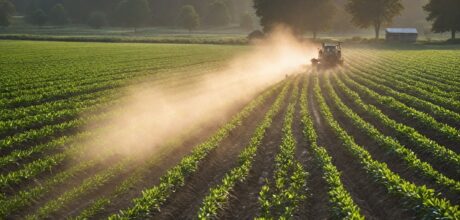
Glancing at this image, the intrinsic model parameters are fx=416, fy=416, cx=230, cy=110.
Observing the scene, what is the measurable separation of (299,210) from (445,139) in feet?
25.4

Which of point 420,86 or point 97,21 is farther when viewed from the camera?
point 97,21

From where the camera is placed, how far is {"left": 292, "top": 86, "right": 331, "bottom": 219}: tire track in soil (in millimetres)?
9619

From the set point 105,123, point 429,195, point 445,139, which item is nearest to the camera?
point 429,195

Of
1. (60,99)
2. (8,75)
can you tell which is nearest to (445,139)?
(60,99)

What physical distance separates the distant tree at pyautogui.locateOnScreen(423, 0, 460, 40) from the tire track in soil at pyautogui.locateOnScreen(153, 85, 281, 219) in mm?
81027

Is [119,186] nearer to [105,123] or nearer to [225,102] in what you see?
[105,123]

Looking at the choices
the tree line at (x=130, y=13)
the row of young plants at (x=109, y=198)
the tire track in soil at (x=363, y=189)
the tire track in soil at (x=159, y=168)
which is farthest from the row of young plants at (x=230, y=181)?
the tree line at (x=130, y=13)

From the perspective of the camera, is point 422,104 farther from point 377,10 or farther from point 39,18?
point 39,18

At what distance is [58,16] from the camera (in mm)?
166250

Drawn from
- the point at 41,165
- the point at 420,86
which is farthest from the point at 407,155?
the point at 420,86

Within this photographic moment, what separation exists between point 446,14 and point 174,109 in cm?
8040

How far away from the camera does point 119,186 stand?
11438mm

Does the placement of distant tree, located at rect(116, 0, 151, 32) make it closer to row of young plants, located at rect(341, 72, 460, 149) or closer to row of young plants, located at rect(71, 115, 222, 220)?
row of young plants, located at rect(341, 72, 460, 149)

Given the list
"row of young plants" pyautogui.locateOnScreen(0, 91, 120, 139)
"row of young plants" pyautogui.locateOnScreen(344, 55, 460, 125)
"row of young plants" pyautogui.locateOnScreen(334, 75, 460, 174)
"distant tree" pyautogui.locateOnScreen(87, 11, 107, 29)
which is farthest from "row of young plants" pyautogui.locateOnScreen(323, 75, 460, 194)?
"distant tree" pyautogui.locateOnScreen(87, 11, 107, 29)
